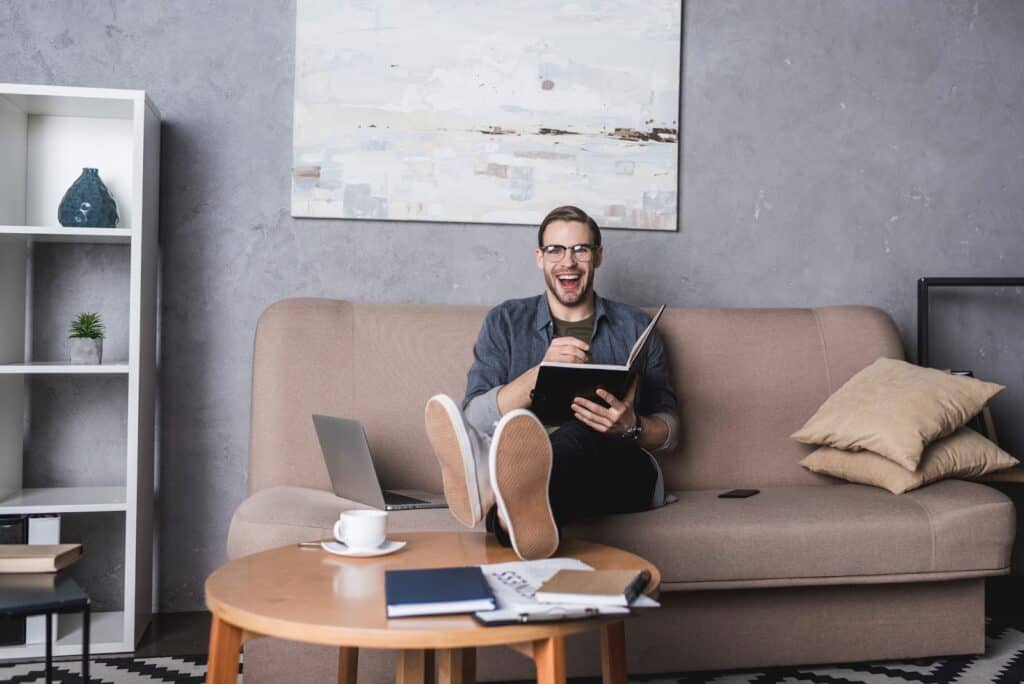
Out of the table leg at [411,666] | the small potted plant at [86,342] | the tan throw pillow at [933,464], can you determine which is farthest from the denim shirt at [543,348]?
the small potted plant at [86,342]

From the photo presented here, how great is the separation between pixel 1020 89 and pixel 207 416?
3.01 meters

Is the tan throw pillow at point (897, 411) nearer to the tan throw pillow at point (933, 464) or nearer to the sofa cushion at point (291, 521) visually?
the tan throw pillow at point (933, 464)

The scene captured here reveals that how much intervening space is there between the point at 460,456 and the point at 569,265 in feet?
3.07

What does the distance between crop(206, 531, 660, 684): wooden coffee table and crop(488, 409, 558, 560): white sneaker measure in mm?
52

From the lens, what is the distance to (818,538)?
2.18 meters

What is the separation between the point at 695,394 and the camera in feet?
8.87

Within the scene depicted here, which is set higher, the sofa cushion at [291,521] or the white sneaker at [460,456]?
the white sneaker at [460,456]

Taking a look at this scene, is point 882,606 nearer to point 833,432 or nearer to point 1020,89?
point 833,432

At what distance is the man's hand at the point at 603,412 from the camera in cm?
208

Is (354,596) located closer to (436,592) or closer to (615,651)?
(436,592)

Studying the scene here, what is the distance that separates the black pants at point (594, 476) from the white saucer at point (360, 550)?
0.19 meters

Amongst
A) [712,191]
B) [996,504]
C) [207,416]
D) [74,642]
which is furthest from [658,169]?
[74,642]

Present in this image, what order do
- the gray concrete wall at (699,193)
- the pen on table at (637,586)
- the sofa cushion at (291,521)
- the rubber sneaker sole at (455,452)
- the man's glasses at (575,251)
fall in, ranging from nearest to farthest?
the pen on table at (637,586) → the rubber sneaker sole at (455,452) → the sofa cushion at (291,521) → the man's glasses at (575,251) → the gray concrete wall at (699,193)

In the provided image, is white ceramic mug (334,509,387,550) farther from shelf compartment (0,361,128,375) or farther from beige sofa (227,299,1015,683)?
shelf compartment (0,361,128,375)
